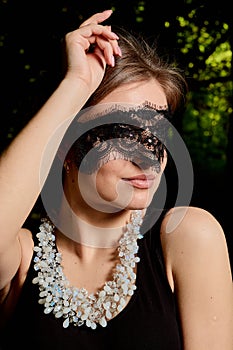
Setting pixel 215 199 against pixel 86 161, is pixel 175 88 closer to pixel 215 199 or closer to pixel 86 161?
pixel 86 161

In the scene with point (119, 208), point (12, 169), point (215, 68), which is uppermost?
point (12, 169)

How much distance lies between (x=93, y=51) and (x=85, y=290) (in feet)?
2.70

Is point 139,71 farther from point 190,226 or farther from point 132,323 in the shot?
point 132,323

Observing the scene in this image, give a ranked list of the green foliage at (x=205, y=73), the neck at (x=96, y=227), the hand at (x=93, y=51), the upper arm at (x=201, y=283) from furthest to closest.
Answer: the green foliage at (x=205, y=73)
the neck at (x=96, y=227)
the upper arm at (x=201, y=283)
the hand at (x=93, y=51)

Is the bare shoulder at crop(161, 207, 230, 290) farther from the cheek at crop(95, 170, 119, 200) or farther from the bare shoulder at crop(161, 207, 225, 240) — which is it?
the cheek at crop(95, 170, 119, 200)

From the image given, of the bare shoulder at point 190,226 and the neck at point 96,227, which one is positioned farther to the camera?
the neck at point 96,227

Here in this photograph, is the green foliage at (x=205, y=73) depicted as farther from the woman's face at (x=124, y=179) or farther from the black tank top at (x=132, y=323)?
the black tank top at (x=132, y=323)

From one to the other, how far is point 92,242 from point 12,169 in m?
0.62

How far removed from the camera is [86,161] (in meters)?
1.99

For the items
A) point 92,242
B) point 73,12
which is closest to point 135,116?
point 92,242

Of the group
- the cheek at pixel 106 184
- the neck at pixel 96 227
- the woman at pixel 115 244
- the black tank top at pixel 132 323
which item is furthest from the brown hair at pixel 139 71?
the black tank top at pixel 132 323

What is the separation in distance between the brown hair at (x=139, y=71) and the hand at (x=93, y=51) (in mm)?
97

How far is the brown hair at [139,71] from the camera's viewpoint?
1.98 m

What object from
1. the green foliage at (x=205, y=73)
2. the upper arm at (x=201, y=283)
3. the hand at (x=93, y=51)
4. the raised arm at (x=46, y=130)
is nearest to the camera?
the raised arm at (x=46, y=130)
